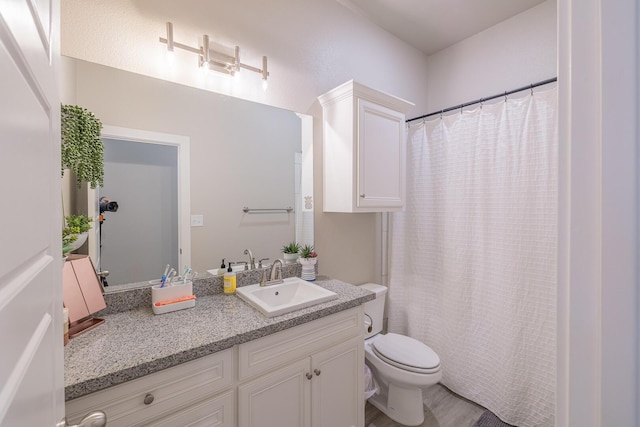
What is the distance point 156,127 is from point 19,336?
1.32 meters

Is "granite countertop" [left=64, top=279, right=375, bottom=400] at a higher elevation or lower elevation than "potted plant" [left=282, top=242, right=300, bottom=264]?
lower

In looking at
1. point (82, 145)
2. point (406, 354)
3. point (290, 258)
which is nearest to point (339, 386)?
point (406, 354)

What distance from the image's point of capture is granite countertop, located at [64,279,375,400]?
0.83 meters

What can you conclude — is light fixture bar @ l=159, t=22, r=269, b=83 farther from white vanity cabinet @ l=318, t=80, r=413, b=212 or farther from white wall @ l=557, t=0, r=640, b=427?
white wall @ l=557, t=0, r=640, b=427

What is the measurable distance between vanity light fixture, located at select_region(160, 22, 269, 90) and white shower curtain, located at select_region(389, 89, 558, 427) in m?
1.37

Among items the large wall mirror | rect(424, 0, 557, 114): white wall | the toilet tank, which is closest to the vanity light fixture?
the large wall mirror

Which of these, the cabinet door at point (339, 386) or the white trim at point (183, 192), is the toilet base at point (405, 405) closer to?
the cabinet door at point (339, 386)

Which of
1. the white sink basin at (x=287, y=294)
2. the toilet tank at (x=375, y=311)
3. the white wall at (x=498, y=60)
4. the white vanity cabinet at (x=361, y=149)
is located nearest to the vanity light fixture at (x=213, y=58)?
the white vanity cabinet at (x=361, y=149)

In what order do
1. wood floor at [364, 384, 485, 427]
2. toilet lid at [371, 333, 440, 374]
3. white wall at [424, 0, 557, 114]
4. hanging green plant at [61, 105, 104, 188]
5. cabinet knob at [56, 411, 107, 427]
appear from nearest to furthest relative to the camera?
cabinet knob at [56, 411, 107, 427]
hanging green plant at [61, 105, 104, 188]
toilet lid at [371, 333, 440, 374]
wood floor at [364, 384, 485, 427]
white wall at [424, 0, 557, 114]

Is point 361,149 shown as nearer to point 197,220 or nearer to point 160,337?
point 197,220

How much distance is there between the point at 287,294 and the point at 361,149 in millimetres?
993

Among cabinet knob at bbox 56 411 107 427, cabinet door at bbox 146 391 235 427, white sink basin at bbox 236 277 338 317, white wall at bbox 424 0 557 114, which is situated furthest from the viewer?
white wall at bbox 424 0 557 114

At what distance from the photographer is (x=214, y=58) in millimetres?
1477

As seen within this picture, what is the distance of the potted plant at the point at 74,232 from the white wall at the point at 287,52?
0.70 meters
